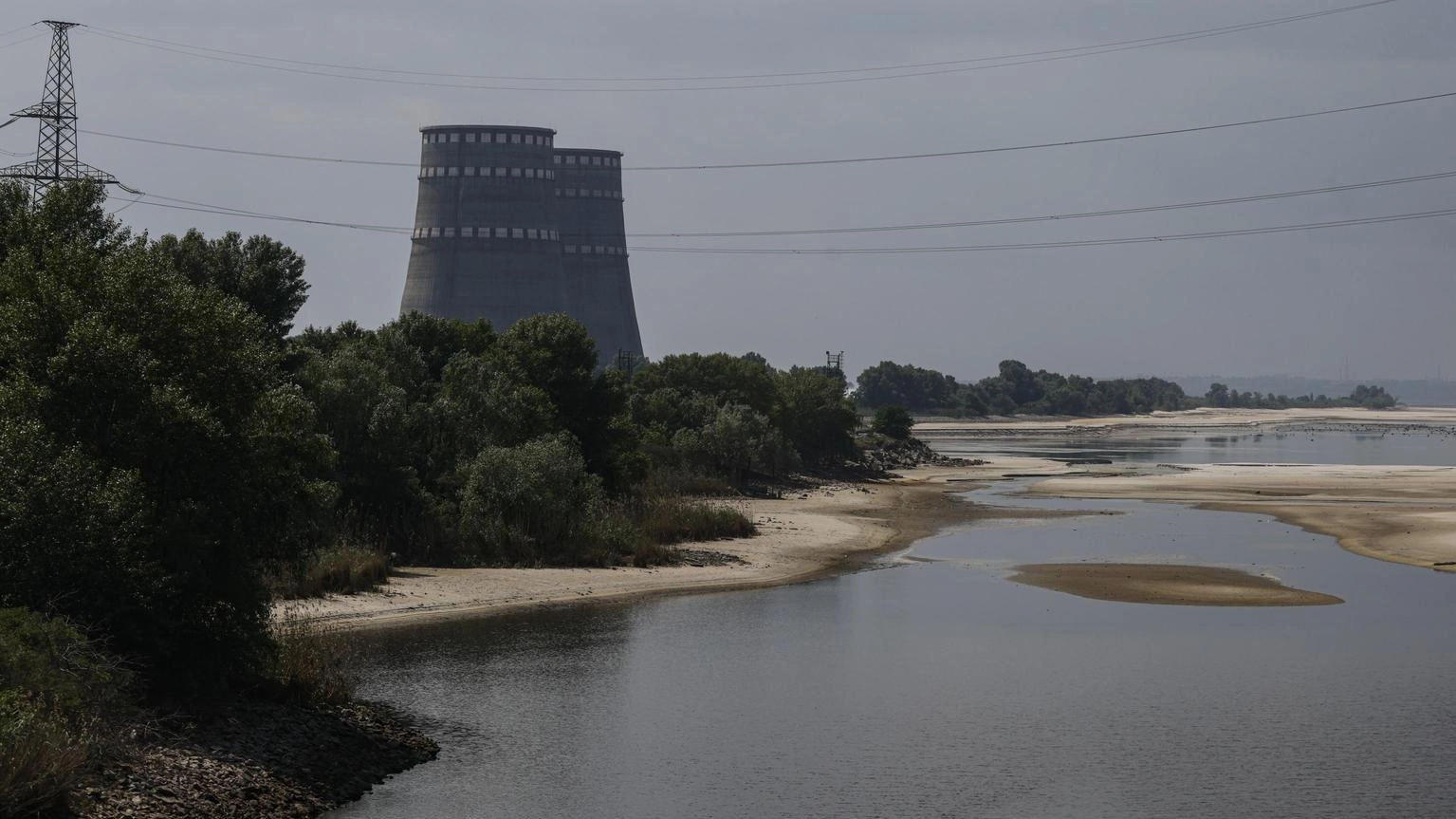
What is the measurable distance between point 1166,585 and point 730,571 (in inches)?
499

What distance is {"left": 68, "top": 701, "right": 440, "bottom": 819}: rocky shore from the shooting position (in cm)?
1767

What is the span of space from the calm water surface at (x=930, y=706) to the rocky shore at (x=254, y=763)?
2.01 ft

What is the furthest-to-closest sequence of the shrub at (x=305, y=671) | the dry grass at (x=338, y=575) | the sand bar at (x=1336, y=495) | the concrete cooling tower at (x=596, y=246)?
the concrete cooling tower at (x=596, y=246), the sand bar at (x=1336, y=495), the dry grass at (x=338, y=575), the shrub at (x=305, y=671)

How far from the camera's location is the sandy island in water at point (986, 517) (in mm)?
37594

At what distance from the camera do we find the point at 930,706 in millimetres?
27484

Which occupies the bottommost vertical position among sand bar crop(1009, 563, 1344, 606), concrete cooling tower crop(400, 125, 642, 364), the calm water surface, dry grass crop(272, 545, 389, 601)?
the calm water surface

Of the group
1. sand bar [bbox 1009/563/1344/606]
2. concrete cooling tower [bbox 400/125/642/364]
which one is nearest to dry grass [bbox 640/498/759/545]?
sand bar [bbox 1009/563/1344/606]

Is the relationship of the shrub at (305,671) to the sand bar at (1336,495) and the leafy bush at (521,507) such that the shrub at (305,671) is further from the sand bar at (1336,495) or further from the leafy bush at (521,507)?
the sand bar at (1336,495)

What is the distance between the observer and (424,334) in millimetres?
53875

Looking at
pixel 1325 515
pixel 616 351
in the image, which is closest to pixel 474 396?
pixel 1325 515

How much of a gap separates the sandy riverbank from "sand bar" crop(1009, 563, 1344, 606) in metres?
6.64

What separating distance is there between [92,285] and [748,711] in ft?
42.8

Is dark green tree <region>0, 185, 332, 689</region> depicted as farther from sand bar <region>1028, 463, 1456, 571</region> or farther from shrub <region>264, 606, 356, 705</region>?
sand bar <region>1028, 463, 1456, 571</region>

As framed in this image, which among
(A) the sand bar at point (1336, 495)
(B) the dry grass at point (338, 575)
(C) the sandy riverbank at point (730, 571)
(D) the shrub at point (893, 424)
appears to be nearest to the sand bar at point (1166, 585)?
(C) the sandy riverbank at point (730, 571)
